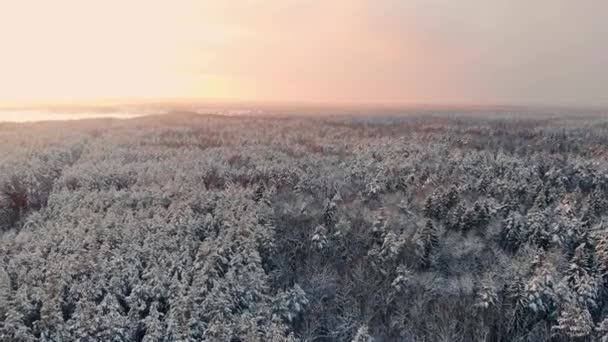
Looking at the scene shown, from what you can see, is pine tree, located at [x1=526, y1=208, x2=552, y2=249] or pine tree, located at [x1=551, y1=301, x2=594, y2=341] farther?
pine tree, located at [x1=526, y1=208, x2=552, y2=249]

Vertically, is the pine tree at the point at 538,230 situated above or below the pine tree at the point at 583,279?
above

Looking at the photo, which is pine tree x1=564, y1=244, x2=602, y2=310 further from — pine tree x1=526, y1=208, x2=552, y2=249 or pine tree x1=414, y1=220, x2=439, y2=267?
pine tree x1=414, y1=220, x2=439, y2=267

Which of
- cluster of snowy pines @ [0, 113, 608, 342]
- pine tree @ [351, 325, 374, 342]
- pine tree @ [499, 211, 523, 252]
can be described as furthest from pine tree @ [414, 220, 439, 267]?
pine tree @ [351, 325, 374, 342]

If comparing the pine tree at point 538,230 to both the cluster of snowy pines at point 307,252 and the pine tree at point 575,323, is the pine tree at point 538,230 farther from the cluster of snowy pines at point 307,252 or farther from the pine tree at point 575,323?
the pine tree at point 575,323

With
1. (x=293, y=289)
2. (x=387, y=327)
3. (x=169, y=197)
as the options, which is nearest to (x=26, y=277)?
(x=169, y=197)

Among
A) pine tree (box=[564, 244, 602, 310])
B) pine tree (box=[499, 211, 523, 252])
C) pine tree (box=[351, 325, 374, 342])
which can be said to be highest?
pine tree (box=[499, 211, 523, 252])

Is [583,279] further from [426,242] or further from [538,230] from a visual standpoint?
[426,242]

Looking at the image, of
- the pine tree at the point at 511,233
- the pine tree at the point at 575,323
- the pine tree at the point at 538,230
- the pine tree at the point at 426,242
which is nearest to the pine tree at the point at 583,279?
the pine tree at the point at 575,323

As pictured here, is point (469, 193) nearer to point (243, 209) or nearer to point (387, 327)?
point (387, 327)

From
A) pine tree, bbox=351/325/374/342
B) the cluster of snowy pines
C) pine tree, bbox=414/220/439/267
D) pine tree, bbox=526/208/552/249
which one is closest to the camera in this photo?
pine tree, bbox=351/325/374/342
